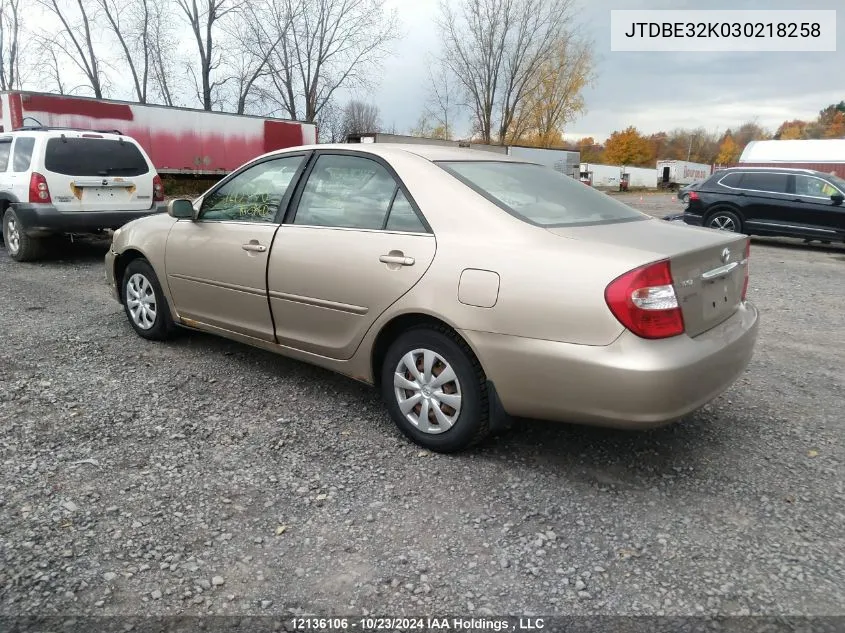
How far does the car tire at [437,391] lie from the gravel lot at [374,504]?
0.14 m

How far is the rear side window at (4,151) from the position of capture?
8680 mm

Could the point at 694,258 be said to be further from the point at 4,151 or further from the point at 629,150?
the point at 629,150

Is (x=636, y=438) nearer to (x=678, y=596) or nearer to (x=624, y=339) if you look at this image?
(x=624, y=339)

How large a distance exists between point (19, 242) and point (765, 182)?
1275 centimetres

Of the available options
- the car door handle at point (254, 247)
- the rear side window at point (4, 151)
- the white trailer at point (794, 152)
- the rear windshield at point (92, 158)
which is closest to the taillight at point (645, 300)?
the car door handle at point (254, 247)

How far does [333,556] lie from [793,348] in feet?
14.6

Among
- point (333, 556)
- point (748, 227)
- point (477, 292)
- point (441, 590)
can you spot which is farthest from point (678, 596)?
point (748, 227)

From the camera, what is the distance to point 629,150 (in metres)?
85.2

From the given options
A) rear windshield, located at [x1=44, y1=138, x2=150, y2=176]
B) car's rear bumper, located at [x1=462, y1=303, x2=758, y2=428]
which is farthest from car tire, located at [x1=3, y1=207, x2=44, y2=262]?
car's rear bumper, located at [x1=462, y1=303, x2=758, y2=428]

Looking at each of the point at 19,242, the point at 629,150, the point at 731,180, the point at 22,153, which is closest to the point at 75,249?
the point at 19,242

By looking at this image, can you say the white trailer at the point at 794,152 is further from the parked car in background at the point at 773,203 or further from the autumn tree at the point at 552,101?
the autumn tree at the point at 552,101

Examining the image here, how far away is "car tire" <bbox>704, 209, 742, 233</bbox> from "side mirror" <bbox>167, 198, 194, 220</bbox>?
10.9 metres

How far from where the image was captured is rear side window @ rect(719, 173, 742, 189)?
42.0 ft

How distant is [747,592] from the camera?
2232 millimetres
